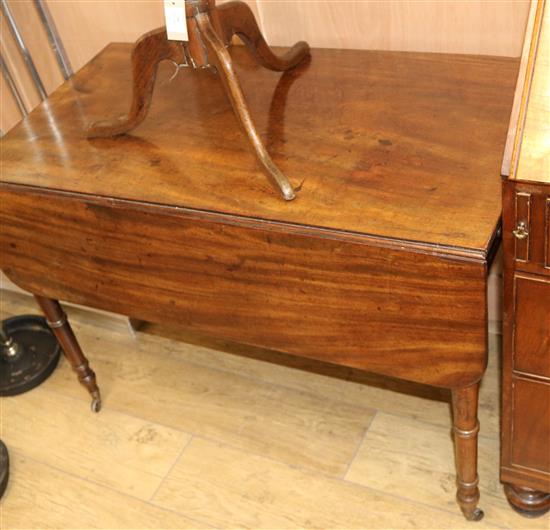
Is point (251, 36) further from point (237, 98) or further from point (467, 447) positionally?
point (467, 447)

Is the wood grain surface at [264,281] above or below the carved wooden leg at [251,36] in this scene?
below

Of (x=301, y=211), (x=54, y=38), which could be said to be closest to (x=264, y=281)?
(x=301, y=211)

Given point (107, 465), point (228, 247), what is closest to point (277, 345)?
point (228, 247)

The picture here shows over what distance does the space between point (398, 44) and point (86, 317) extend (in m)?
1.20

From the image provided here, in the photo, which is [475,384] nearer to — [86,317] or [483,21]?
[483,21]

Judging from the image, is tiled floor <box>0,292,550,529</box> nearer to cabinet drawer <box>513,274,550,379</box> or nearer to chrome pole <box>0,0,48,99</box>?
cabinet drawer <box>513,274,550,379</box>

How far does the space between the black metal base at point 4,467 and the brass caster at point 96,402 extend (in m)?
0.23

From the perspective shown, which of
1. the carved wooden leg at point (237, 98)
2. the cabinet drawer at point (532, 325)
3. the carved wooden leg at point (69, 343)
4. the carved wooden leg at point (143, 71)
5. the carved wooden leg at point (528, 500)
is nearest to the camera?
the cabinet drawer at point (532, 325)

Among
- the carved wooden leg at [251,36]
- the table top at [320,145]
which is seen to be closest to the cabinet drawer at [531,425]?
the table top at [320,145]

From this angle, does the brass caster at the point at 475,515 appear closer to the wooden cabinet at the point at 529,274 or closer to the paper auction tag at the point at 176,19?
the wooden cabinet at the point at 529,274

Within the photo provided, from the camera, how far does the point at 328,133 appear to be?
143 cm

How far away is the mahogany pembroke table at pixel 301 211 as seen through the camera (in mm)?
1207

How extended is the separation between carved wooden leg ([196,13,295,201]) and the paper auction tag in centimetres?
3

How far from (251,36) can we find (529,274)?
718 millimetres
